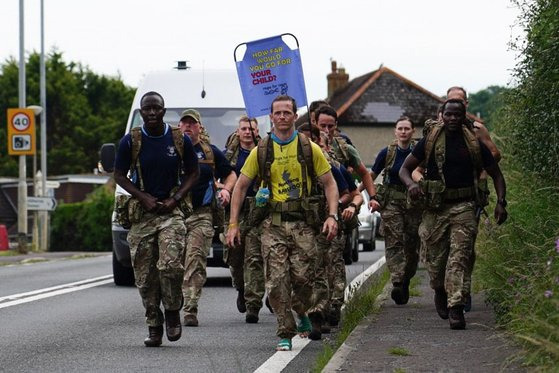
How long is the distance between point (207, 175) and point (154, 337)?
8.46 ft

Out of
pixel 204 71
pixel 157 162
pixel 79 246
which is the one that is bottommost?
pixel 79 246

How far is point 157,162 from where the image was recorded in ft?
35.1

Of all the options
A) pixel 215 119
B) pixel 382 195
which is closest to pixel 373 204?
pixel 382 195

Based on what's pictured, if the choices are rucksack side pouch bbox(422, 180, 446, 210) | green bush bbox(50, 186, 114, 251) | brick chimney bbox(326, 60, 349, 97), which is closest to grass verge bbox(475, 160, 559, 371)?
rucksack side pouch bbox(422, 180, 446, 210)

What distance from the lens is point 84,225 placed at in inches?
2060

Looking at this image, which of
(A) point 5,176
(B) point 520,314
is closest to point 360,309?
(B) point 520,314

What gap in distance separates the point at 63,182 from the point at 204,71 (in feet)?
174

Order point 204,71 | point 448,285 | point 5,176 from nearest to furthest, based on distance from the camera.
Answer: point 448,285
point 204,71
point 5,176

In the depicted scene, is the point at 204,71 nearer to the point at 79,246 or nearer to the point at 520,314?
the point at 520,314

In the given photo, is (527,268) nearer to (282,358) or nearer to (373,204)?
(282,358)

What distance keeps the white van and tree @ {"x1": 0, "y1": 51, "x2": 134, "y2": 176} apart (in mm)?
61900

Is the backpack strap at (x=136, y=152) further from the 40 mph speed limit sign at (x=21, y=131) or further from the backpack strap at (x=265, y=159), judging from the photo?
the 40 mph speed limit sign at (x=21, y=131)

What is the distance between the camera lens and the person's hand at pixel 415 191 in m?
11.5

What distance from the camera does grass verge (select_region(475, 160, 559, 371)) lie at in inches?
300
